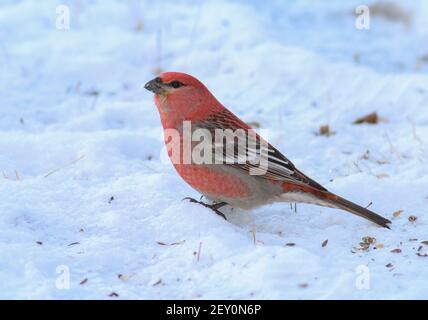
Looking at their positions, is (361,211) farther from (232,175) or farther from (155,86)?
(155,86)

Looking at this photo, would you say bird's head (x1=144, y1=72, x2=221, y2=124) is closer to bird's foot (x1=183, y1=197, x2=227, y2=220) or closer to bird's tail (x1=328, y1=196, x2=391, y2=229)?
bird's foot (x1=183, y1=197, x2=227, y2=220)

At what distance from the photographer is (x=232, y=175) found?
419 centimetres

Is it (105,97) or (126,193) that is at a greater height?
(105,97)

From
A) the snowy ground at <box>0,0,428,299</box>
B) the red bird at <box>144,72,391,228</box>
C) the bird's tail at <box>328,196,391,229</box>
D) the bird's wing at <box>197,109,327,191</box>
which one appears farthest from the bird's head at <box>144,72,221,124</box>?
the bird's tail at <box>328,196,391,229</box>

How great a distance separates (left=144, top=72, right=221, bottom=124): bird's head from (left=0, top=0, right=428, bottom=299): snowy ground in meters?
0.47

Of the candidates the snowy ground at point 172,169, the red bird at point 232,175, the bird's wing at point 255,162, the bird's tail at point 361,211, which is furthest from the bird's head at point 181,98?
the bird's tail at point 361,211

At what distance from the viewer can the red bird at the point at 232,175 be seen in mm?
4160

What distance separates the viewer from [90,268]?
355 centimetres

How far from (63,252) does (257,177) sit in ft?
3.93

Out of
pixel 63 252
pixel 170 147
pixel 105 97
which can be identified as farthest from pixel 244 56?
pixel 63 252

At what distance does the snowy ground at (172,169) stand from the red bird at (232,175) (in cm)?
14

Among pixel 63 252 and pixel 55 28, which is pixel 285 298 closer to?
pixel 63 252

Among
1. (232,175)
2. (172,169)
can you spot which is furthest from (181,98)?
(172,169)
